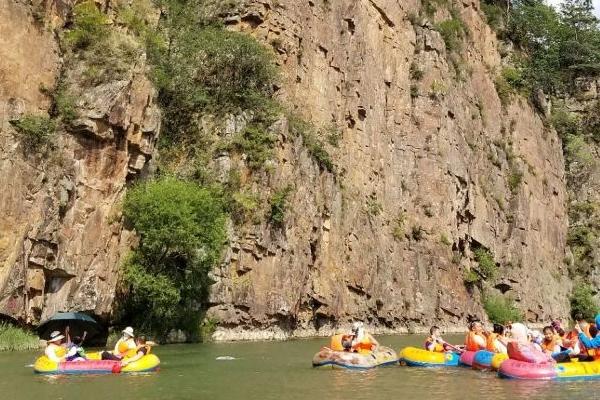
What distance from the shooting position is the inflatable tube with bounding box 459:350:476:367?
24.8 m

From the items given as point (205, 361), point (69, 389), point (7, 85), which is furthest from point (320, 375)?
point (7, 85)

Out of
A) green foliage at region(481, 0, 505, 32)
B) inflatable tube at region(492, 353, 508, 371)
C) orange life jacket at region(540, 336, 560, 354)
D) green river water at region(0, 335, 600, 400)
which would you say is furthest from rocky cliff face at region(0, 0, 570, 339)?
orange life jacket at region(540, 336, 560, 354)

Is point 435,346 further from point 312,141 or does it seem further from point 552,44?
point 552,44

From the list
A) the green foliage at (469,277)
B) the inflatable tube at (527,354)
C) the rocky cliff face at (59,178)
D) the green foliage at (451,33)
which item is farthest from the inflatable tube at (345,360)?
the green foliage at (451,33)

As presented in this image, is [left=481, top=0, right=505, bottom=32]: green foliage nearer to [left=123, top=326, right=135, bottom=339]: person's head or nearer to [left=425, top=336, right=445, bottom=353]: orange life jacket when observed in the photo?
[left=425, top=336, right=445, bottom=353]: orange life jacket

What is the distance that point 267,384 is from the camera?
66.5ft

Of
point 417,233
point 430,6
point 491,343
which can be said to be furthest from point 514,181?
point 491,343

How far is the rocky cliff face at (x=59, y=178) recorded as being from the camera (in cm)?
2895

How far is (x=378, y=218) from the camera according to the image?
49688 millimetres

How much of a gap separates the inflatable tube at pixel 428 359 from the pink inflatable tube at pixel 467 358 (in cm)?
30

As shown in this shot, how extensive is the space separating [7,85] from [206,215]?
33.2 feet

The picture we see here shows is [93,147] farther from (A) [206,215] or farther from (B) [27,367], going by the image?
(B) [27,367]

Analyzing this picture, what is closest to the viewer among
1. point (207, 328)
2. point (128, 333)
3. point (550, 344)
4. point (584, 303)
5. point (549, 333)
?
point (128, 333)

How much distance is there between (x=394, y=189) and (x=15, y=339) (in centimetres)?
3045
